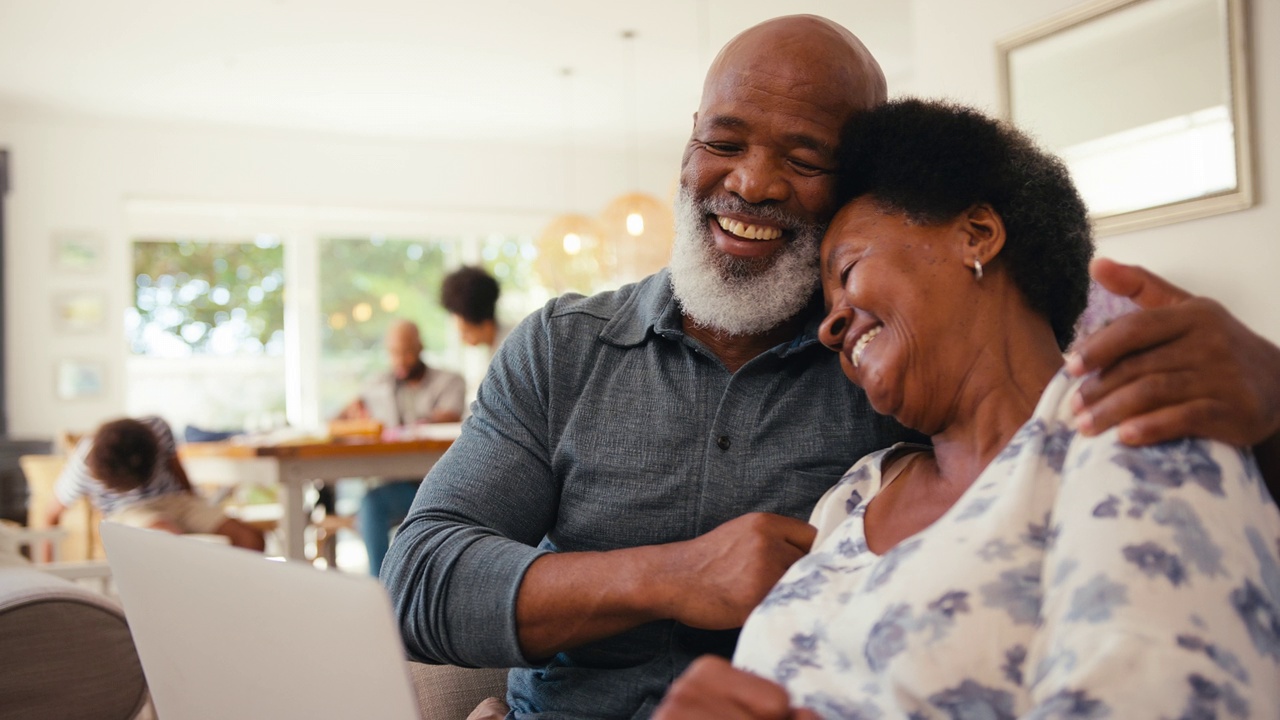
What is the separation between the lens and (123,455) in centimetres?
420

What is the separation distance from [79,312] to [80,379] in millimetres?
457

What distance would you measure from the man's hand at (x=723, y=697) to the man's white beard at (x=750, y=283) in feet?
2.31

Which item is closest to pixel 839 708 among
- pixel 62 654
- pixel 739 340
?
pixel 739 340

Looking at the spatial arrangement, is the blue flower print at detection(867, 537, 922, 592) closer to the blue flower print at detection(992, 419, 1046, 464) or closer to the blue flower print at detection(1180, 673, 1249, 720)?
the blue flower print at detection(992, 419, 1046, 464)

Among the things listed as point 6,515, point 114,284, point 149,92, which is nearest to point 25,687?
point 6,515

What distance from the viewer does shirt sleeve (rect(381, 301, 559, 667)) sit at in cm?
121

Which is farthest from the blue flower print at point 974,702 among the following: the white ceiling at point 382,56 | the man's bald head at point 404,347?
the white ceiling at point 382,56

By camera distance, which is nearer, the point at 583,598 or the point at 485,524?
the point at 583,598

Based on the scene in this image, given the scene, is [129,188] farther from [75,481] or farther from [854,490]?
[854,490]

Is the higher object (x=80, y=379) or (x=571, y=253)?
(x=571, y=253)

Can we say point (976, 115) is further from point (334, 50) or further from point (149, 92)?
point (149, 92)

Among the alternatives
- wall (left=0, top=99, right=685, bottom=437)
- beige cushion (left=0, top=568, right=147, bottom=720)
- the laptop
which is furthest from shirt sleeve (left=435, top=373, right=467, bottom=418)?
the laptop

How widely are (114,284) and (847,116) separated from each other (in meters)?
7.18

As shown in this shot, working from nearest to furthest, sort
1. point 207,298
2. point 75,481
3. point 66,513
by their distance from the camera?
1. point 75,481
2. point 66,513
3. point 207,298
